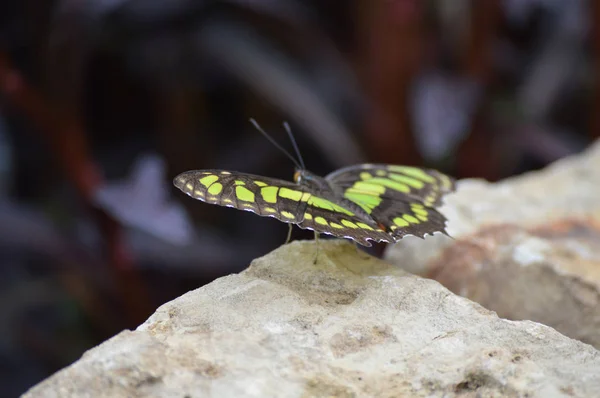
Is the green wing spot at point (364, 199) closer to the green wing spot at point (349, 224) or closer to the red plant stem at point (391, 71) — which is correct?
the green wing spot at point (349, 224)

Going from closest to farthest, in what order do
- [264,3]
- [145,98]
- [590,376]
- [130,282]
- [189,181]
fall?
[590,376] < [189,181] < [130,282] < [264,3] < [145,98]

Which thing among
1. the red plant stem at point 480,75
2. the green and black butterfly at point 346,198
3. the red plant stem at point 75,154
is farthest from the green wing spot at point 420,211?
the red plant stem at point 480,75

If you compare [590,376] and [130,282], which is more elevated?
[590,376]

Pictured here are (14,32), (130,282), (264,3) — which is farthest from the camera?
(264,3)

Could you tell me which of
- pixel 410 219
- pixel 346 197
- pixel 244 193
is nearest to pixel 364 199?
pixel 346 197

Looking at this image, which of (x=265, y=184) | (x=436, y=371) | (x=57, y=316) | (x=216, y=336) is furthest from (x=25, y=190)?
(x=436, y=371)

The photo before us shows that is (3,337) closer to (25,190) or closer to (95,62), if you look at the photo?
(25,190)

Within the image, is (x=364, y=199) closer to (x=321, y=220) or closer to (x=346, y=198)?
(x=346, y=198)

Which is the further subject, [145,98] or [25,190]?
[145,98]
